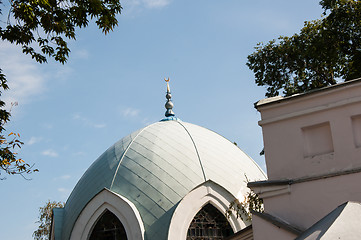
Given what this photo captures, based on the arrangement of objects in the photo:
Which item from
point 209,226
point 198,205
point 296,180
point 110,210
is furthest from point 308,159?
point 110,210

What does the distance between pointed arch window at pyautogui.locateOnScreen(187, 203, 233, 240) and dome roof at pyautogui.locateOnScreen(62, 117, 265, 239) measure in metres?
0.65

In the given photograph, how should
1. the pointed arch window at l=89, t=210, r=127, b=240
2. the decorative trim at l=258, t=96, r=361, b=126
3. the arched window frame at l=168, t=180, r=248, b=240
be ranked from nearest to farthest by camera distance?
the decorative trim at l=258, t=96, r=361, b=126 → the arched window frame at l=168, t=180, r=248, b=240 → the pointed arch window at l=89, t=210, r=127, b=240

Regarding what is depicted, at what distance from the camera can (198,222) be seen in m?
12.6

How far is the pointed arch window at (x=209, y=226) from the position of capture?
12.5 metres

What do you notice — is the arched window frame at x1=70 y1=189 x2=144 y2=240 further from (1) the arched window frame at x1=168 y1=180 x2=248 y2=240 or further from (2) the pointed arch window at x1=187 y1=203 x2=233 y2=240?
(2) the pointed arch window at x1=187 y1=203 x2=233 y2=240

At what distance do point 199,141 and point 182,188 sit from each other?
1942mm

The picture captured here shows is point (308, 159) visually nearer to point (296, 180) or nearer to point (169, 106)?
point (296, 180)

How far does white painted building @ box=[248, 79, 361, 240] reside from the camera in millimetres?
6578

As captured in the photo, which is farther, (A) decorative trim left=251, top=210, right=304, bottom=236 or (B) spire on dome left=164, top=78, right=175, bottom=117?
(B) spire on dome left=164, top=78, right=175, bottom=117

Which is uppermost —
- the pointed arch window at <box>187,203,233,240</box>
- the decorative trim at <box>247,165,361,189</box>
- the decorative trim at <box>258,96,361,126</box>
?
the decorative trim at <box>258,96,361,126</box>

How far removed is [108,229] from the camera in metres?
12.9

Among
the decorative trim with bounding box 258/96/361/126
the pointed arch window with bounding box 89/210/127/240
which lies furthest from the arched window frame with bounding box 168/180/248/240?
the decorative trim with bounding box 258/96/361/126

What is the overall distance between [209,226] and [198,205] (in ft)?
2.03

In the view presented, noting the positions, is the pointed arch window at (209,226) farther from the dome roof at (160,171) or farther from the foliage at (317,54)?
the foliage at (317,54)
